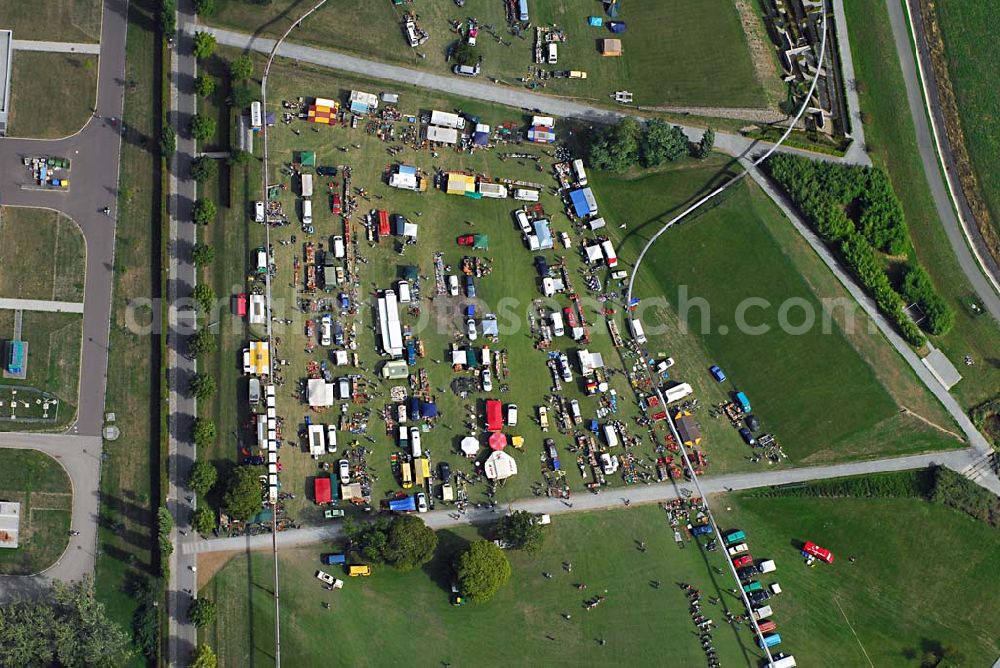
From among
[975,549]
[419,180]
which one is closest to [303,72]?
[419,180]

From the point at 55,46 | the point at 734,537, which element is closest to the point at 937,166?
the point at 734,537

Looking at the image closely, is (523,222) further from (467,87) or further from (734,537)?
(734,537)

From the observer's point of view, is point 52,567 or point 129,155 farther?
point 129,155

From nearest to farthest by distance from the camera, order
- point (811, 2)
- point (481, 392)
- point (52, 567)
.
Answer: point (52, 567) → point (481, 392) → point (811, 2)

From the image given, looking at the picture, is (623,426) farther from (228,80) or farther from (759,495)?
(228,80)

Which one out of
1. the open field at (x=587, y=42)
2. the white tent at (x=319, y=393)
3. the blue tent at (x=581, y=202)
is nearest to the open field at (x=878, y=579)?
the blue tent at (x=581, y=202)
